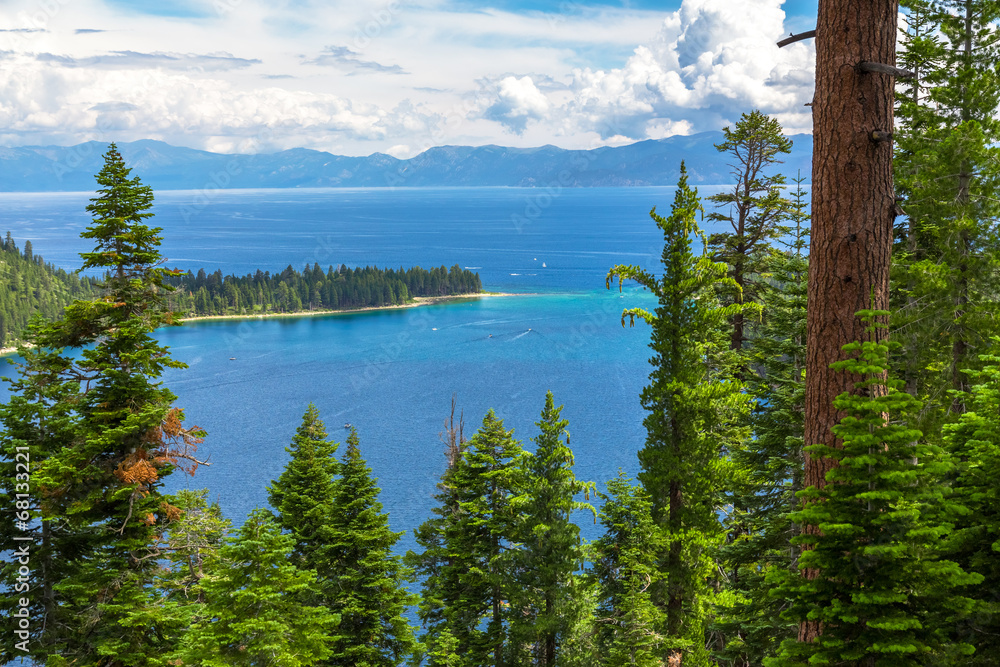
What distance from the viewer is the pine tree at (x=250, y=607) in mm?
10398

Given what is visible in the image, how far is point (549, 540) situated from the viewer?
1866 centimetres

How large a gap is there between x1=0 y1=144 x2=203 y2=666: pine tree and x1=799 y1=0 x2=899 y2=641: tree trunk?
13429mm

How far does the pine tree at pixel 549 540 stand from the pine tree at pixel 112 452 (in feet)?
30.5

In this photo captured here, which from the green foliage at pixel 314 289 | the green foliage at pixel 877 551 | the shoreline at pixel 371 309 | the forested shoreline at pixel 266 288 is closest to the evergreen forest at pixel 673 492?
the green foliage at pixel 877 551

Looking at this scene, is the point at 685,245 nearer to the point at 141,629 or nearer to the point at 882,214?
the point at 882,214

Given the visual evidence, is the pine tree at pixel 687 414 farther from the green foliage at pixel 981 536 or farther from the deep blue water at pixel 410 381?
the deep blue water at pixel 410 381

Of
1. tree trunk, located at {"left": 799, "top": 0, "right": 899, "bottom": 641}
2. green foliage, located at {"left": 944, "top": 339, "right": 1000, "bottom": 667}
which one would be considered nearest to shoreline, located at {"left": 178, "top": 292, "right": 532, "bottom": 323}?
green foliage, located at {"left": 944, "top": 339, "right": 1000, "bottom": 667}

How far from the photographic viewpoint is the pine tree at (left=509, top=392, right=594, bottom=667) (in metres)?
18.6

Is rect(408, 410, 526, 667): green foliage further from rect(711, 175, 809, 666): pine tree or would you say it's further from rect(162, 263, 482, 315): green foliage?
rect(162, 263, 482, 315): green foliage

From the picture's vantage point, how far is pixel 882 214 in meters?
5.45

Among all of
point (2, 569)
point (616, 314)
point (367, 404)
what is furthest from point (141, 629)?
point (616, 314)

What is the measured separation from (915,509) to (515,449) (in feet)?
60.3

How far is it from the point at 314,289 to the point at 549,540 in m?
151

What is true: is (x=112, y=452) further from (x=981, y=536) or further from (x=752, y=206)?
(x=752, y=206)
